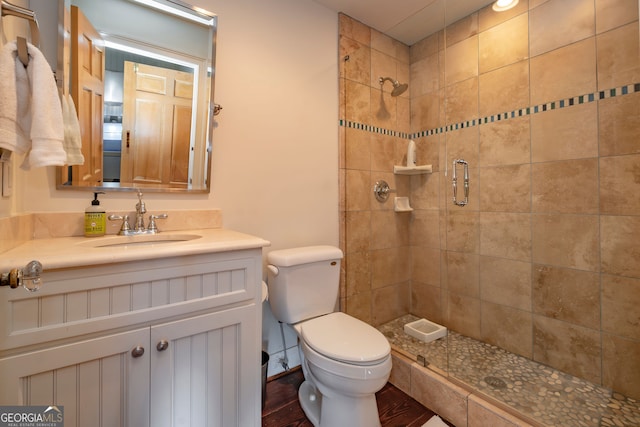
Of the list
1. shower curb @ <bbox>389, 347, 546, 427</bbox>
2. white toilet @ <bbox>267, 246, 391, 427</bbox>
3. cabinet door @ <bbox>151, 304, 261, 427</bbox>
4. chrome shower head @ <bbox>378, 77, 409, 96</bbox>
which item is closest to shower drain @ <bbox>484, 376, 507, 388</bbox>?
shower curb @ <bbox>389, 347, 546, 427</bbox>

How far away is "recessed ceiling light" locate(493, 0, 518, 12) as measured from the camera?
1.72 metres

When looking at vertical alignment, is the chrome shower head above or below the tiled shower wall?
above

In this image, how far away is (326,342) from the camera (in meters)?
1.25

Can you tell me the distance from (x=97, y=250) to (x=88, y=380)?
14.1 inches

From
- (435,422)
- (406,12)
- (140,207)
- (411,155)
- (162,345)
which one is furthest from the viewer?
(411,155)

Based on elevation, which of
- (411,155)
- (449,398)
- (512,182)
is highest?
(411,155)

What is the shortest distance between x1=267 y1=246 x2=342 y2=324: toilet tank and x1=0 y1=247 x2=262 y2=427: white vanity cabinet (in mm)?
399

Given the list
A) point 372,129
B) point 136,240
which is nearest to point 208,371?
point 136,240

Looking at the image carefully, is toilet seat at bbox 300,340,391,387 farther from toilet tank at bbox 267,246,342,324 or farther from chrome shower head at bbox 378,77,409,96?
chrome shower head at bbox 378,77,409,96

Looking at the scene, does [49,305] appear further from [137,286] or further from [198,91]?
[198,91]

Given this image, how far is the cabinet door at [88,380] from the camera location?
702 mm

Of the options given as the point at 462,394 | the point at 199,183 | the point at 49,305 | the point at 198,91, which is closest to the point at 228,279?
the point at 49,305

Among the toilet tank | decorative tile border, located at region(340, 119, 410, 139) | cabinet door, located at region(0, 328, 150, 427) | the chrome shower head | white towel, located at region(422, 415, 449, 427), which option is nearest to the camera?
cabinet door, located at region(0, 328, 150, 427)

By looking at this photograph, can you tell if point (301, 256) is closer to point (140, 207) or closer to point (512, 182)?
point (140, 207)
